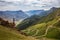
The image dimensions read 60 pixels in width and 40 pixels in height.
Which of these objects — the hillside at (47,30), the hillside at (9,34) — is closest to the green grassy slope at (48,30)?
the hillside at (47,30)

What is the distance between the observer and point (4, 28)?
2936 cm

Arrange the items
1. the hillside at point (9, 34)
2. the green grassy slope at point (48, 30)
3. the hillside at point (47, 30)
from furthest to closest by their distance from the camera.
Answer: the green grassy slope at point (48, 30)
the hillside at point (47, 30)
the hillside at point (9, 34)

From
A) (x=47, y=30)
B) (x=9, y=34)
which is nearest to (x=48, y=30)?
(x=47, y=30)

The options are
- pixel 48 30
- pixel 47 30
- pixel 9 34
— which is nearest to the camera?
pixel 9 34

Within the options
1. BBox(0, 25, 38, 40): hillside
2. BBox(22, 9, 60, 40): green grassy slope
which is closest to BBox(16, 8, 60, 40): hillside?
BBox(22, 9, 60, 40): green grassy slope

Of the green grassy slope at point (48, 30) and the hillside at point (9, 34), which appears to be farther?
the green grassy slope at point (48, 30)

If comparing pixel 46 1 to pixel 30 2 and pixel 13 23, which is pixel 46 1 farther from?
pixel 13 23

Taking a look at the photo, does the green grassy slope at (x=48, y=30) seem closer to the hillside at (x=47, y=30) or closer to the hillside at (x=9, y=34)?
the hillside at (x=47, y=30)

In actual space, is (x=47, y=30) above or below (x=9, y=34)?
below

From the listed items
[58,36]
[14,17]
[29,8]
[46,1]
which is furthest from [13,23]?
[58,36]

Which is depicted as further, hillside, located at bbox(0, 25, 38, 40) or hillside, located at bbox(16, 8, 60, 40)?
hillside, located at bbox(16, 8, 60, 40)

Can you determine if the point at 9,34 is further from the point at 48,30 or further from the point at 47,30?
the point at 47,30

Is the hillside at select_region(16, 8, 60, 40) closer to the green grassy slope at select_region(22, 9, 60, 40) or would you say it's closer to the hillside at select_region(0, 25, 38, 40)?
the green grassy slope at select_region(22, 9, 60, 40)

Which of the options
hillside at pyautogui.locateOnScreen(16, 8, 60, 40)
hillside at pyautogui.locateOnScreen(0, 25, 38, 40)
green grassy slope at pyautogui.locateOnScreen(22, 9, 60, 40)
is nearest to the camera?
hillside at pyautogui.locateOnScreen(0, 25, 38, 40)
